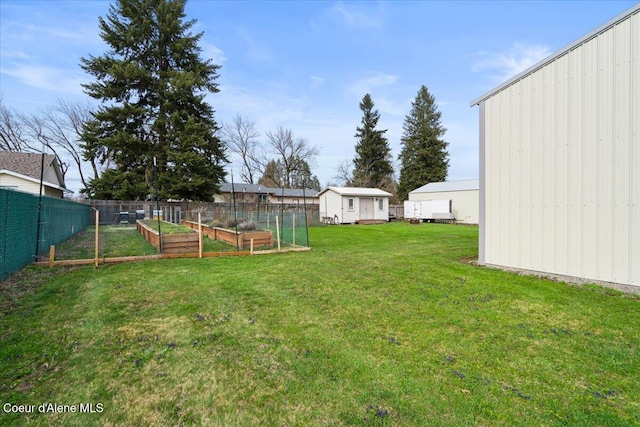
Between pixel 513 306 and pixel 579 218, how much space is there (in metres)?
2.23

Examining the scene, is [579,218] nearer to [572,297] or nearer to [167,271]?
A: [572,297]

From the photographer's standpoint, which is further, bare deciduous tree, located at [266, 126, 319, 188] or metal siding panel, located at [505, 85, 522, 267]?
bare deciduous tree, located at [266, 126, 319, 188]

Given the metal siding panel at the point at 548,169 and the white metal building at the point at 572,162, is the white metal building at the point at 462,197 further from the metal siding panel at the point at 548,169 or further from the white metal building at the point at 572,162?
the metal siding panel at the point at 548,169

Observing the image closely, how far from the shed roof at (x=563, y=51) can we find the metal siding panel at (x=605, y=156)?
0.38 feet

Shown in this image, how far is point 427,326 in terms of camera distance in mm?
3236

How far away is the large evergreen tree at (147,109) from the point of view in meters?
20.5

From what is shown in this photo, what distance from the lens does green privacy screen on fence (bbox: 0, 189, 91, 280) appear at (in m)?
4.77

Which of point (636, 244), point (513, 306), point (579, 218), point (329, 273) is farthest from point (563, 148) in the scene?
point (329, 273)

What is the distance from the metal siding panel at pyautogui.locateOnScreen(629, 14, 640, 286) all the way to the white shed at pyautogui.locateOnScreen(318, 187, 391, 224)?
18.6 metres

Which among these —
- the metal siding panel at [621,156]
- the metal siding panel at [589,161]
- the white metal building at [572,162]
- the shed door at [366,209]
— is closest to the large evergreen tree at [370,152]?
the shed door at [366,209]

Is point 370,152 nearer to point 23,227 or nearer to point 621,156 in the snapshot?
point 621,156

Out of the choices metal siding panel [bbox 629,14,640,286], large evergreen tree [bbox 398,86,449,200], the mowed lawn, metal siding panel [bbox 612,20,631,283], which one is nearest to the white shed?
large evergreen tree [bbox 398,86,449,200]

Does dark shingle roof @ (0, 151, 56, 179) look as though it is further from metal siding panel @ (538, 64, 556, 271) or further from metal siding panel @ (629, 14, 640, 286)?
metal siding panel @ (629, 14, 640, 286)

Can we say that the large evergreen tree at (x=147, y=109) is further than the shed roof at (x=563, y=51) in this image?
Yes
